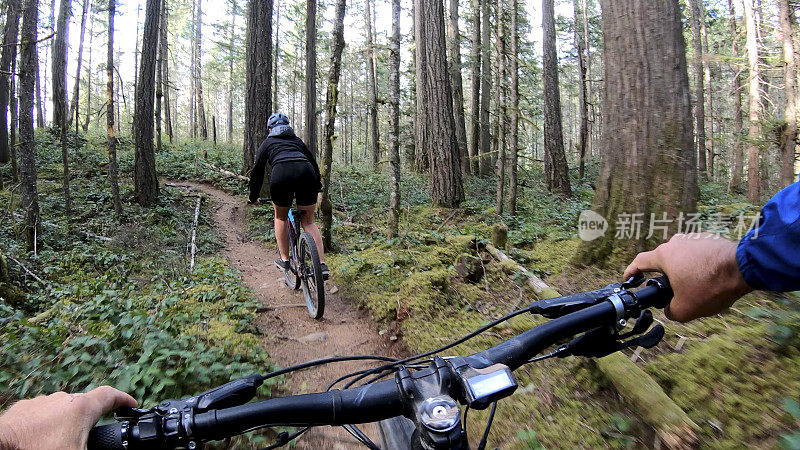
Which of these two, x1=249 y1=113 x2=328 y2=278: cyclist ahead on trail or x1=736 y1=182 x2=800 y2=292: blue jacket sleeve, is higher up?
x1=249 y1=113 x2=328 y2=278: cyclist ahead on trail

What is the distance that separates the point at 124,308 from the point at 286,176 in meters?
2.29

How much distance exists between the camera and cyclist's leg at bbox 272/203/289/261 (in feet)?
18.3

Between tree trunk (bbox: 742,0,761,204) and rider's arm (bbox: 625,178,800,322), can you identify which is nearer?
rider's arm (bbox: 625,178,800,322)

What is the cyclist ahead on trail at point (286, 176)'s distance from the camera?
17.3 feet

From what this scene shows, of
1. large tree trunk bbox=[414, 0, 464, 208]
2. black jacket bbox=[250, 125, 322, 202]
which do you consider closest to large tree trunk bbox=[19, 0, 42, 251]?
black jacket bbox=[250, 125, 322, 202]

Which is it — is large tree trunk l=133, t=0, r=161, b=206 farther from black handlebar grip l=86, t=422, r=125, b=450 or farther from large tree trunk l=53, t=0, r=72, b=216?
black handlebar grip l=86, t=422, r=125, b=450

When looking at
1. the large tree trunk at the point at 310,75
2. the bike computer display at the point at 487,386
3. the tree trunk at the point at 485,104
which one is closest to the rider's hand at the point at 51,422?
the bike computer display at the point at 487,386

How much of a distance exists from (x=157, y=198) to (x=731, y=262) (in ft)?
41.6

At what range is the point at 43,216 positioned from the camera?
391 inches

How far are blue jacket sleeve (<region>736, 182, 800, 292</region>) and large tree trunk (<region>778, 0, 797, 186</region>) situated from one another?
552 inches

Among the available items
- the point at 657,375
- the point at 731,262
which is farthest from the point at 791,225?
the point at 657,375

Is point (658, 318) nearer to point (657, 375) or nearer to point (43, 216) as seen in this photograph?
point (657, 375)

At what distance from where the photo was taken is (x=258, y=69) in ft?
38.5

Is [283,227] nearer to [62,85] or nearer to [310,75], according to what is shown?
[310,75]
